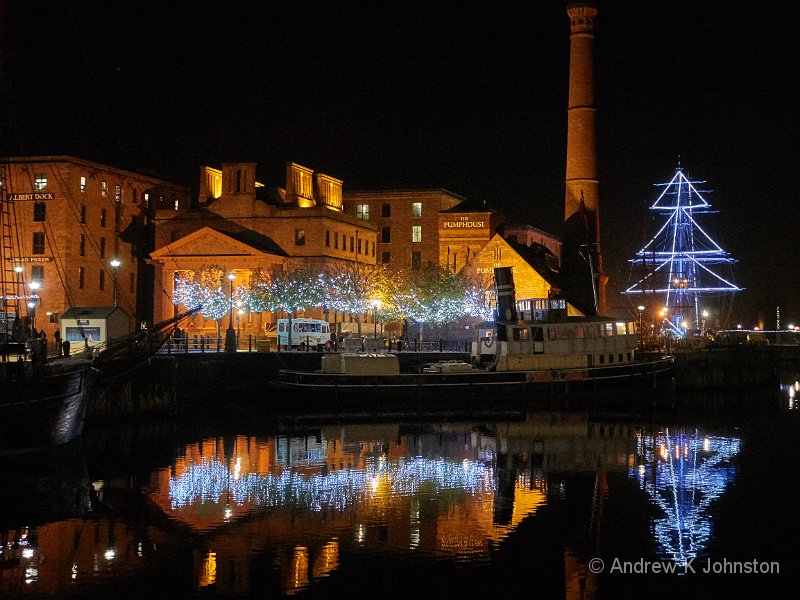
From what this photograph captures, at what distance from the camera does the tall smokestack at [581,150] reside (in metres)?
88.9

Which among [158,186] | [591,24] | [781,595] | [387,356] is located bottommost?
[781,595]

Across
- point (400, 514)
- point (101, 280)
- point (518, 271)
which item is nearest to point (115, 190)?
point (101, 280)

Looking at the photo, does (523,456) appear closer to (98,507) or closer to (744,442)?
(744,442)

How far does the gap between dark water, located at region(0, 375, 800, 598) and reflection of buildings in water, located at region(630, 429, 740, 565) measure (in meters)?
0.10

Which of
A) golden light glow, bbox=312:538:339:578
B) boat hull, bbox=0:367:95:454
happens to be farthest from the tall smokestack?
golden light glow, bbox=312:538:339:578

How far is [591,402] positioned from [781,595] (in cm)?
3636

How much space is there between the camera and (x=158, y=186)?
328 feet

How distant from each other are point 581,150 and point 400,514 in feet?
211

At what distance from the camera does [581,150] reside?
8950 centimetres

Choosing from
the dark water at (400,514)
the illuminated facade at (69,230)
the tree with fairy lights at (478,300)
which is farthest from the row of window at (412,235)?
the dark water at (400,514)

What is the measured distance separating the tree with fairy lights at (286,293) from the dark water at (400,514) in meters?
30.6

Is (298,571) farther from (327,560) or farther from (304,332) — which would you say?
(304,332)

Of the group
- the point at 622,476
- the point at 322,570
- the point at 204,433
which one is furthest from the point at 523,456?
the point at 322,570

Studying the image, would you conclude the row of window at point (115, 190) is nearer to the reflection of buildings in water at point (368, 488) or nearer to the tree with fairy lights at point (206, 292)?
the tree with fairy lights at point (206, 292)
